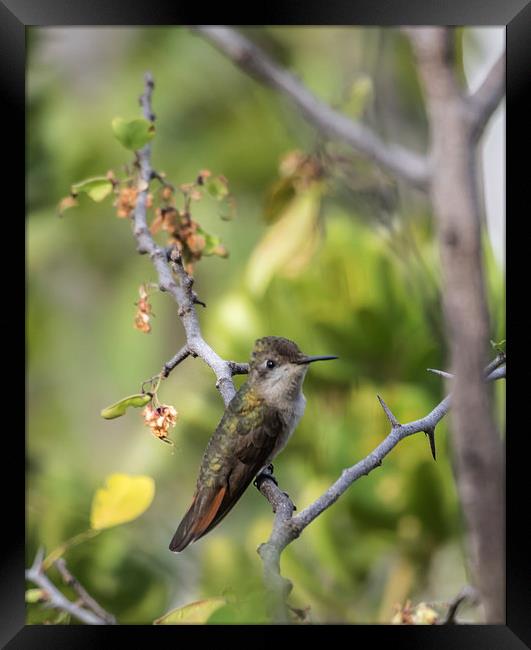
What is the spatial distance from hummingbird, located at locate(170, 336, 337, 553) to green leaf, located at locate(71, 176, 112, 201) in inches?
14.7

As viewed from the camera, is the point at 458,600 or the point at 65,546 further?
the point at 65,546

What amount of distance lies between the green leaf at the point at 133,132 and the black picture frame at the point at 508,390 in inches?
8.8

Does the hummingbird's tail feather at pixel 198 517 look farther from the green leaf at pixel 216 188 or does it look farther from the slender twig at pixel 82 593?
the green leaf at pixel 216 188

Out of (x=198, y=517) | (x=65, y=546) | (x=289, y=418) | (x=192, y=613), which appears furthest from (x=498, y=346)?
(x=65, y=546)

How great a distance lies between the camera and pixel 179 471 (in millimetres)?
1770

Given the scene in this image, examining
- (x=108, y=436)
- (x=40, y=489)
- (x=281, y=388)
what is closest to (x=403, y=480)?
(x=281, y=388)

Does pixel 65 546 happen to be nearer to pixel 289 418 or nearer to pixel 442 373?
pixel 289 418

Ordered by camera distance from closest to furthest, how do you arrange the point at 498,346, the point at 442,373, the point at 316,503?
the point at 316,503, the point at 442,373, the point at 498,346

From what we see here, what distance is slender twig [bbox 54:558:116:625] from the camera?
1717 mm

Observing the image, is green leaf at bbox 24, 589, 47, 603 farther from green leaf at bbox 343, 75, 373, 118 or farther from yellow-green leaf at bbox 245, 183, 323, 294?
green leaf at bbox 343, 75, 373, 118

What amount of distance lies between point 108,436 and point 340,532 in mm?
462

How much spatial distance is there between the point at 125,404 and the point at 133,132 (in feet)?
1.55

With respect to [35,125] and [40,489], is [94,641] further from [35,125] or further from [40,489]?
[35,125]

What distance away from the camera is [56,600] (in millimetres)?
1690
